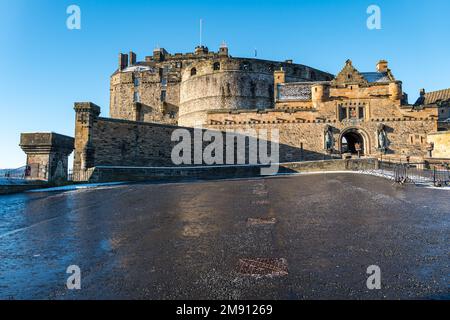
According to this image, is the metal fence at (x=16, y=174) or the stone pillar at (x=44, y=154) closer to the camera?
the stone pillar at (x=44, y=154)

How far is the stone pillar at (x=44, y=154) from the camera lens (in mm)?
13922

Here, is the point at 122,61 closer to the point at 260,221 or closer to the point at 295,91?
the point at 295,91

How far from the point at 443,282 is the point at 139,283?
367cm

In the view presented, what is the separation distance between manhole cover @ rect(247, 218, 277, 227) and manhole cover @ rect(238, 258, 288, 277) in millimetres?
2059

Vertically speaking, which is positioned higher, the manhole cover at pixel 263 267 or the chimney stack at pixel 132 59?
the chimney stack at pixel 132 59

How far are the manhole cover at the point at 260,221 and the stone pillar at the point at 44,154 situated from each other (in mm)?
12252

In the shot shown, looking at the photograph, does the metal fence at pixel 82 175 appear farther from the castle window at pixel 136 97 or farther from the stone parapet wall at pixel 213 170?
the castle window at pixel 136 97

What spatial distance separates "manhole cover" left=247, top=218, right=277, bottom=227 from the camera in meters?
6.14

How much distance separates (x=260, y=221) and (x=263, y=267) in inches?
105

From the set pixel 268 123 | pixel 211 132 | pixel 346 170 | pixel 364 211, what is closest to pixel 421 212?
pixel 364 211

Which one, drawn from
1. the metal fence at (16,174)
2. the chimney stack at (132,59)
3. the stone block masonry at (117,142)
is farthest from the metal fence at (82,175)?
the chimney stack at (132,59)

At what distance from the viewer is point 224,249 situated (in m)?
4.55

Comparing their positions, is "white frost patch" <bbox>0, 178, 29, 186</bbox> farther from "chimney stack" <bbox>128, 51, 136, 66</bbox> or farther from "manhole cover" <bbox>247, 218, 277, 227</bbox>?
"chimney stack" <bbox>128, 51, 136, 66</bbox>

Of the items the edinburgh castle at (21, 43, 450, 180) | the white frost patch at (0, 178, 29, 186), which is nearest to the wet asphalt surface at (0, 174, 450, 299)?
the white frost patch at (0, 178, 29, 186)
